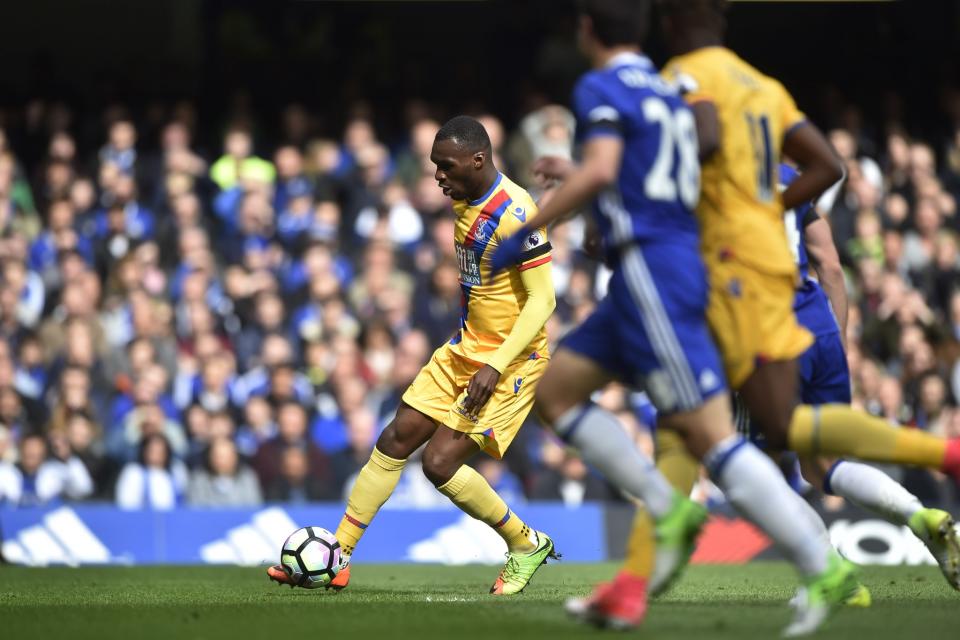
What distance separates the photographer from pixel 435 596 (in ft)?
27.2

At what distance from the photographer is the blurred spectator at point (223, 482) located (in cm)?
1390

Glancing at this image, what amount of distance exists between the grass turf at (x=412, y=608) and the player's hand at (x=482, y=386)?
40.9 inches

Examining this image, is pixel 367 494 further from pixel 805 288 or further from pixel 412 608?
pixel 805 288

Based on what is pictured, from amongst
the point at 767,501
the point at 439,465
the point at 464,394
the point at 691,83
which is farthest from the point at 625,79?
the point at 439,465

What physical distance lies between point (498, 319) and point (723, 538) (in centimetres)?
512

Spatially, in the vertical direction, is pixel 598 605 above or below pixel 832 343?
below

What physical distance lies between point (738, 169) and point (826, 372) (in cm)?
168

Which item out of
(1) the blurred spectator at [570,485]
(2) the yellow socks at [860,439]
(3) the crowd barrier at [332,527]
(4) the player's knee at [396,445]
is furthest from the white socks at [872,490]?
(1) the blurred spectator at [570,485]

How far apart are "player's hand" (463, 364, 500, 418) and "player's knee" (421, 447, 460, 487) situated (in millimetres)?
370

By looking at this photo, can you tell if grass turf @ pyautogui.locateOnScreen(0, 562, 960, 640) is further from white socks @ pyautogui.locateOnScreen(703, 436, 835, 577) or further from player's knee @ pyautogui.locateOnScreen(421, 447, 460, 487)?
player's knee @ pyautogui.locateOnScreen(421, 447, 460, 487)

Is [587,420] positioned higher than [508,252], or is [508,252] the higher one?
[508,252]

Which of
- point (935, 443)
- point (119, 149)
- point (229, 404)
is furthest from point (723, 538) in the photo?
point (119, 149)

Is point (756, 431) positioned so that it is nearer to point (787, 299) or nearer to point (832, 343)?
point (832, 343)

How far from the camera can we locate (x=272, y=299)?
15.7 m
